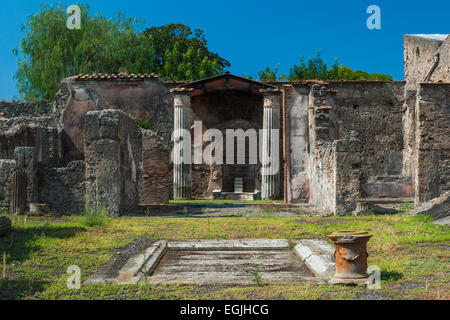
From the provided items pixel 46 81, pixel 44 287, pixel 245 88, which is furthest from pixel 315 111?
pixel 46 81

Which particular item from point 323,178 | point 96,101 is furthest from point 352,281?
point 96,101

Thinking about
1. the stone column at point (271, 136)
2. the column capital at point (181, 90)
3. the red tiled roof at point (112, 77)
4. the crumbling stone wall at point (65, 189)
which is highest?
the red tiled roof at point (112, 77)

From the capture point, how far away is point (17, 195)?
857 cm

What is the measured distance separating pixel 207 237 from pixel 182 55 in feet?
67.7

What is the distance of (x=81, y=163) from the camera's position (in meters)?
9.09

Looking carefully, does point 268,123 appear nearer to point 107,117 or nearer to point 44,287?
point 107,117

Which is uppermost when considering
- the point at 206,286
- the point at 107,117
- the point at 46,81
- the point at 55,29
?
the point at 55,29

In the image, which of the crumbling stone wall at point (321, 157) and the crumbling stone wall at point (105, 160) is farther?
the crumbling stone wall at point (321, 157)

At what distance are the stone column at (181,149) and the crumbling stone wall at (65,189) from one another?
22.9 ft

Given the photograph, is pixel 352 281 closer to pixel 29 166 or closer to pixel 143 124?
pixel 29 166

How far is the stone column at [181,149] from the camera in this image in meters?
16.0

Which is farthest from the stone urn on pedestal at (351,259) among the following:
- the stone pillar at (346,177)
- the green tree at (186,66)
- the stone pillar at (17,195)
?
the green tree at (186,66)

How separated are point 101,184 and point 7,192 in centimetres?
189

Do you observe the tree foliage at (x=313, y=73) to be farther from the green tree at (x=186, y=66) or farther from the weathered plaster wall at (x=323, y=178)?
the weathered plaster wall at (x=323, y=178)
